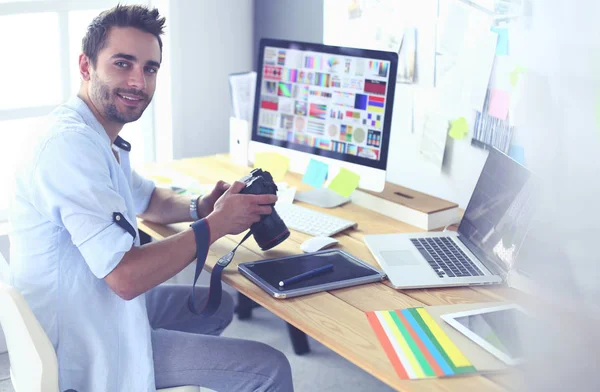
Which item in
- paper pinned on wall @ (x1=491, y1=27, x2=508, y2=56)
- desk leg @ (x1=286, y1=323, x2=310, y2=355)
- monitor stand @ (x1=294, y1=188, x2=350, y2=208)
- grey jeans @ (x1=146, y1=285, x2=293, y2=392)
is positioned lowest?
desk leg @ (x1=286, y1=323, x2=310, y2=355)

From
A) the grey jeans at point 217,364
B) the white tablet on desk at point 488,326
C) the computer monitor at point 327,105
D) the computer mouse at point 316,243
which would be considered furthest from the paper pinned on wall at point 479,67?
the grey jeans at point 217,364

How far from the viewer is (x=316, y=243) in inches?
63.5

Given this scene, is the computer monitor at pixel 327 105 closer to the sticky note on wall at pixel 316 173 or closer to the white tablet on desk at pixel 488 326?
the sticky note on wall at pixel 316 173

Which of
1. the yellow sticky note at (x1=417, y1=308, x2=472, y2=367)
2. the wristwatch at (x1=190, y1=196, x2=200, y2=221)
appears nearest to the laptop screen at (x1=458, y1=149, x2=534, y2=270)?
the yellow sticky note at (x1=417, y1=308, x2=472, y2=367)

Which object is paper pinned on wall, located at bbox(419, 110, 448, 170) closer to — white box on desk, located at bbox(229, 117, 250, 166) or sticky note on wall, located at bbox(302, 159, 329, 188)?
sticky note on wall, located at bbox(302, 159, 329, 188)

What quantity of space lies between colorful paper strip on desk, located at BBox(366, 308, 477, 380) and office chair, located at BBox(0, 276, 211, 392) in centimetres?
Result: 60

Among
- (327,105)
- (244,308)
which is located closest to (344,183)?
(327,105)

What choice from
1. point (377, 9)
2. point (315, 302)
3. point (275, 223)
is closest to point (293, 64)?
point (377, 9)

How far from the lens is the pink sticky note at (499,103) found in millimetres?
1808

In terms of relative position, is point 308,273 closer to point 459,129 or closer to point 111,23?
point 111,23

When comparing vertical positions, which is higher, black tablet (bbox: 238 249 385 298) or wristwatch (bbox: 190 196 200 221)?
wristwatch (bbox: 190 196 200 221)

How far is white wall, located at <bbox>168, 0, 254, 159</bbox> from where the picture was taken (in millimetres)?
2594

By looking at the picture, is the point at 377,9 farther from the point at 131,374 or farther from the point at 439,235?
the point at 131,374

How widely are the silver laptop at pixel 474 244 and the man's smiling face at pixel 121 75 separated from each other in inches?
25.6
